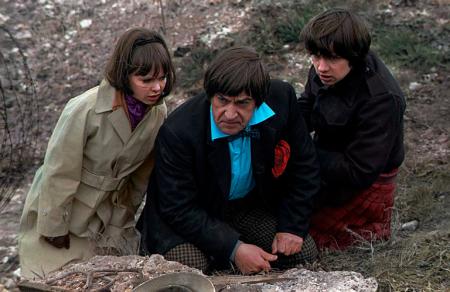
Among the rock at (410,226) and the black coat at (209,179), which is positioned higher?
the black coat at (209,179)

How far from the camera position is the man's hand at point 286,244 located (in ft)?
10.2

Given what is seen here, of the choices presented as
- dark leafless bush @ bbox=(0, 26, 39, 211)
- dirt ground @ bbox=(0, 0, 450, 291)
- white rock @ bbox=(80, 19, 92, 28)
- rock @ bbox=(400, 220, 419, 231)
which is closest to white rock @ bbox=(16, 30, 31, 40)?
dirt ground @ bbox=(0, 0, 450, 291)

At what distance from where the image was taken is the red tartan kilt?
129 inches

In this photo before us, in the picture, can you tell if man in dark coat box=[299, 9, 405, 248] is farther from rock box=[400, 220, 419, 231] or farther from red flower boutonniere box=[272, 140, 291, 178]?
rock box=[400, 220, 419, 231]

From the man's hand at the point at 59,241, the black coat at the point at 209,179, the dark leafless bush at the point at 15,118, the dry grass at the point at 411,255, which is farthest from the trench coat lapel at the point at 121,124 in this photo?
the dark leafless bush at the point at 15,118

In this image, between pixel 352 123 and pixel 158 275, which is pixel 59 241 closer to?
pixel 158 275

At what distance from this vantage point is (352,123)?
122 inches

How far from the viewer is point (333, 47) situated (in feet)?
9.67

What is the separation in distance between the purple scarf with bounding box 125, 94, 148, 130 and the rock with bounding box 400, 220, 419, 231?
1.75 m

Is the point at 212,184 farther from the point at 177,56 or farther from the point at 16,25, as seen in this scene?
the point at 16,25

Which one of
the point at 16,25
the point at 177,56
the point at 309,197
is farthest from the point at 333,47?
the point at 16,25

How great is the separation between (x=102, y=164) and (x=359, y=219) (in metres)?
1.35

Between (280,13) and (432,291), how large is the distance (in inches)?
169

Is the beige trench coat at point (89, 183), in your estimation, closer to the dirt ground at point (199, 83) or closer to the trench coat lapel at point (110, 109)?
the trench coat lapel at point (110, 109)
